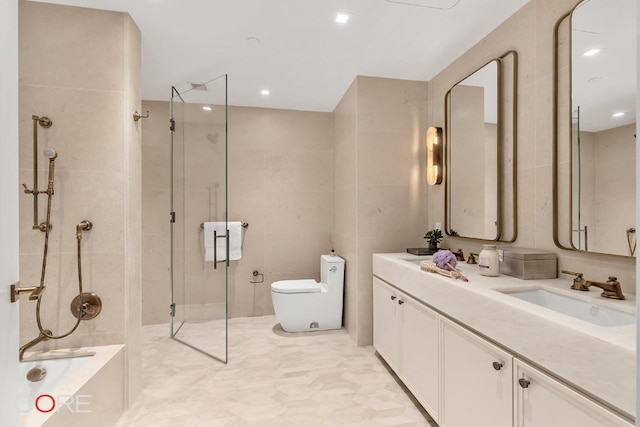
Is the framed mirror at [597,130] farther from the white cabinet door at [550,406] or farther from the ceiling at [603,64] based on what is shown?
the white cabinet door at [550,406]

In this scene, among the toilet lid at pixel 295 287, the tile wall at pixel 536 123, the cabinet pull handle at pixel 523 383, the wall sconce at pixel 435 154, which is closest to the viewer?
the cabinet pull handle at pixel 523 383

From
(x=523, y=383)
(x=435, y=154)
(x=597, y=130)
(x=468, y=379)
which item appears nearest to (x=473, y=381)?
(x=468, y=379)

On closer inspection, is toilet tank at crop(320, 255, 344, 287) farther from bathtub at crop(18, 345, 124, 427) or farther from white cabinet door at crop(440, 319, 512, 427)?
bathtub at crop(18, 345, 124, 427)

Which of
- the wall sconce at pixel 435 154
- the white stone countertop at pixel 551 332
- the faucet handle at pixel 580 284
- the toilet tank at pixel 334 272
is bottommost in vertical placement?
the toilet tank at pixel 334 272

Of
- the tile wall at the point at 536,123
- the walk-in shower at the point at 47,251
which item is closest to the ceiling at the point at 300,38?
the tile wall at the point at 536,123

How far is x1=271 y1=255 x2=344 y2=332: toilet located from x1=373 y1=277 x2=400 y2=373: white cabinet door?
2.12 ft

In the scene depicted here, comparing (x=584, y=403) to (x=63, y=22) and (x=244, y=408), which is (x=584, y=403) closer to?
(x=244, y=408)

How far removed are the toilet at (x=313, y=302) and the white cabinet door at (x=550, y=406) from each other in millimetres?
2184

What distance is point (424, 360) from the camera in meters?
1.87

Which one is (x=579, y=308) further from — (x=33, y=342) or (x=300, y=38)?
(x=33, y=342)

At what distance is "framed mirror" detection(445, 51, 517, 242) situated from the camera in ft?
6.66

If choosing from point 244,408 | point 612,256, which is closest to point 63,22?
point 244,408

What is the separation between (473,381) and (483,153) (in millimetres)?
1493

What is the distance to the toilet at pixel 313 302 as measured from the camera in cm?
321
